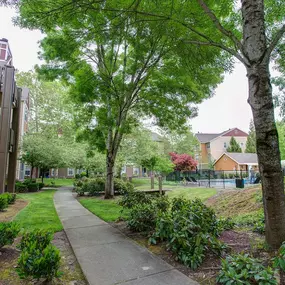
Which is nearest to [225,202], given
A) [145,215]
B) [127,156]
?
[145,215]

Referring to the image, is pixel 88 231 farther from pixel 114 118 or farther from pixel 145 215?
pixel 114 118

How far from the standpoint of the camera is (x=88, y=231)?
5129 mm

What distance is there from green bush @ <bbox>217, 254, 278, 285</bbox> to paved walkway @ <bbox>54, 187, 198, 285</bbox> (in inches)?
16.4

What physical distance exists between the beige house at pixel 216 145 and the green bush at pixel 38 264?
3865 centimetres

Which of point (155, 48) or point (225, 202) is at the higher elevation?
point (155, 48)

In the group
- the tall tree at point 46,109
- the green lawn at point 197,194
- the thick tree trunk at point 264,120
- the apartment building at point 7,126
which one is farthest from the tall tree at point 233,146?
the thick tree trunk at point 264,120

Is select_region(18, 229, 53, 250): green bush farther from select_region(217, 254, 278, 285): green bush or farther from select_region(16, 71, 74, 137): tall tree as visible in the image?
select_region(16, 71, 74, 137): tall tree

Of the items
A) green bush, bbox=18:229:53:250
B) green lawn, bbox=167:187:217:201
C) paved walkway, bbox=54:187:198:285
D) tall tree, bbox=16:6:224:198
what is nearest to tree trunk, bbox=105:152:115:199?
tall tree, bbox=16:6:224:198

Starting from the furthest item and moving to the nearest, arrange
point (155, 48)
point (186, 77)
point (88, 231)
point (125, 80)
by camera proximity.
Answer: point (125, 80)
point (186, 77)
point (155, 48)
point (88, 231)

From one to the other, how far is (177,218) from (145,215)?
1.24m

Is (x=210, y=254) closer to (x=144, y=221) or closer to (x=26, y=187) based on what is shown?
(x=144, y=221)

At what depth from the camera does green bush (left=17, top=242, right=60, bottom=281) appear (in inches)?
97.7

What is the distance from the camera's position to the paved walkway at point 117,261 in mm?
2707

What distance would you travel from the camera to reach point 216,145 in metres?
40.2
